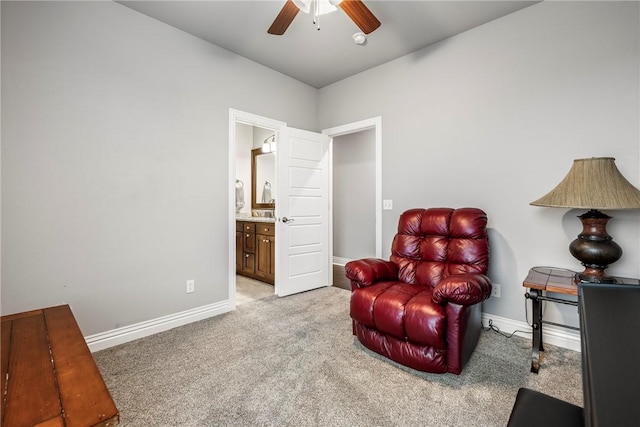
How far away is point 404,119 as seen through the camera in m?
3.13

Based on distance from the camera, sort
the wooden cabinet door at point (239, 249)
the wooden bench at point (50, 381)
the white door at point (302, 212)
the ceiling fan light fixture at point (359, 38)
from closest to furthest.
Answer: the wooden bench at point (50, 381)
the ceiling fan light fixture at point (359, 38)
the white door at point (302, 212)
the wooden cabinet door at point (239, 249)

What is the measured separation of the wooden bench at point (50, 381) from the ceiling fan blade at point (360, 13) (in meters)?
2.30

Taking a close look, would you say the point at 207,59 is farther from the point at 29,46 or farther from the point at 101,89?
the point at 29,46

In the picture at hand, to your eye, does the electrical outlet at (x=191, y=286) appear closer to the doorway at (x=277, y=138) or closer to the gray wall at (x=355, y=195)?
the doorway at (x=277, y=138)

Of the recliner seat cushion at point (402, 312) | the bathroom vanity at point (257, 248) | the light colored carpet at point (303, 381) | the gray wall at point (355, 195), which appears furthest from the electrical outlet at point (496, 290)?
the bathroom vanity at point (257, 248)

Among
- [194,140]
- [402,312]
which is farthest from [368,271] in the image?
[194,140]

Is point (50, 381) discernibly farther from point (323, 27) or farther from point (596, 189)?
point (323, 27)

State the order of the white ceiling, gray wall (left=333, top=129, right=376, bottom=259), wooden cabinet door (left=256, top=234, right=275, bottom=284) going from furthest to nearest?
gray wall (left=333, top=129, right=376, bottom=259)
wooden cabinet door (left=256, top=234, right=275, bottom=284)
the white ceiling

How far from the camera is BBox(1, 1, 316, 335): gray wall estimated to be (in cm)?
192

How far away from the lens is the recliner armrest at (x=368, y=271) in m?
2.14

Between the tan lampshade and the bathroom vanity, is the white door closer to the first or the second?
the bathroom vanity

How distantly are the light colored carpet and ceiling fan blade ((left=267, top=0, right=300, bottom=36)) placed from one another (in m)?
2.39

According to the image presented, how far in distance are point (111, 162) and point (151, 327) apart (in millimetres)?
1390

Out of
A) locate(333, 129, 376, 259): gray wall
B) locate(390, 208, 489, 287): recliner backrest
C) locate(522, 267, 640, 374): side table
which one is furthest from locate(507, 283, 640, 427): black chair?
locate(333, 129, 376, 259): gray wall
